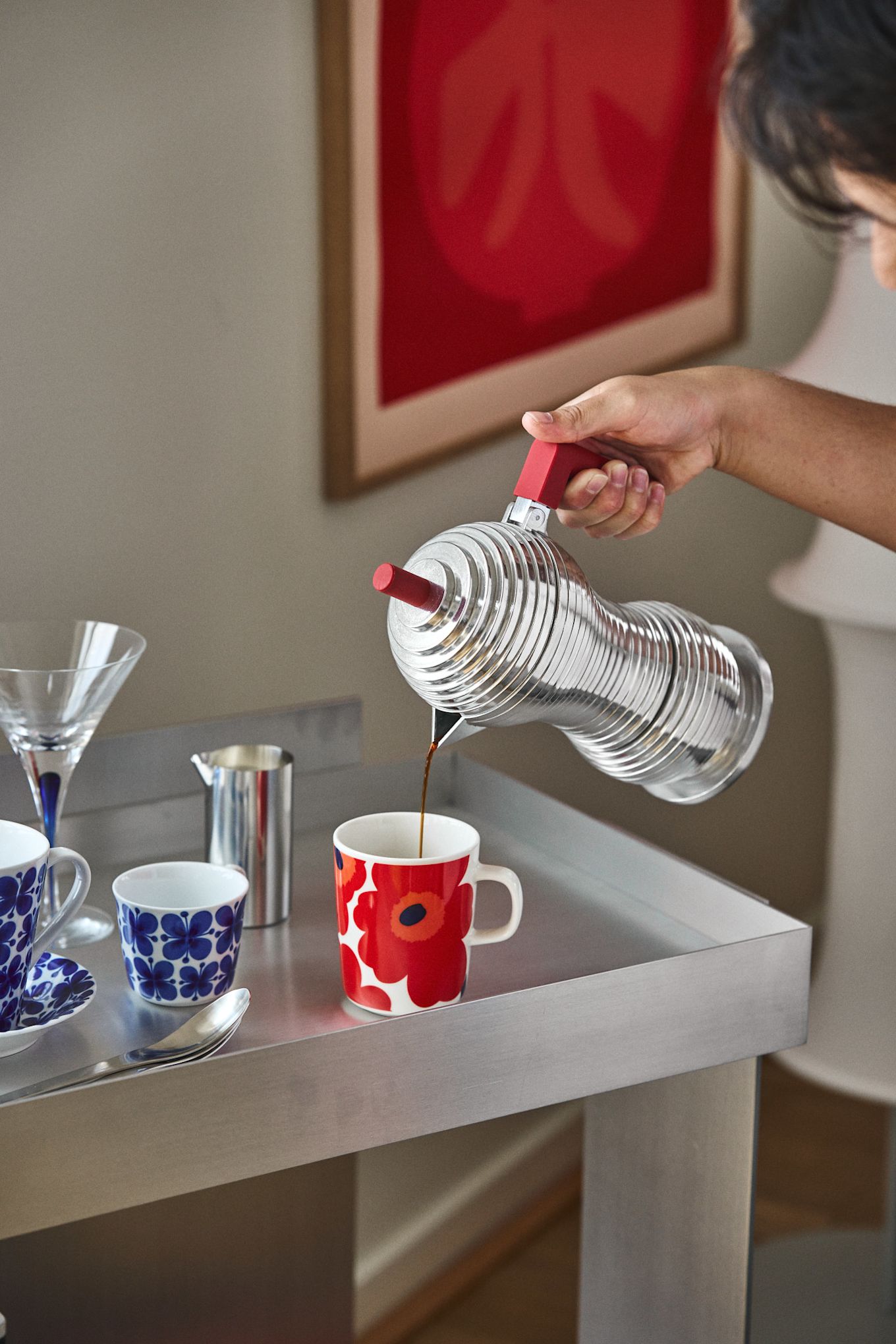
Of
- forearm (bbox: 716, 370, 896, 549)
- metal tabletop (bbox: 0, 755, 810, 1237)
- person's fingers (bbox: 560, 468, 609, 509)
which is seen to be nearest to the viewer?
metal tabletop (bbox: 0, 755, 810, 1237)

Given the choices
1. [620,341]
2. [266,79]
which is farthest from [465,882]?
[620,341]

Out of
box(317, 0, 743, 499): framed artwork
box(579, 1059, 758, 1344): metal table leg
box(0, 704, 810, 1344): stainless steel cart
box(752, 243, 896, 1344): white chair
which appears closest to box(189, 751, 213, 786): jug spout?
box(0, 704, 810, 1344): stainless steel cart

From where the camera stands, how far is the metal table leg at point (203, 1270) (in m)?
1.11

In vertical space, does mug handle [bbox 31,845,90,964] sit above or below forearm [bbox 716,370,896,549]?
below

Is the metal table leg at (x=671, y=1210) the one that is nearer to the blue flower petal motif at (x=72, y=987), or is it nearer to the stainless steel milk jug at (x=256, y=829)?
the stainless steel milk jug at (x=256, y=829)

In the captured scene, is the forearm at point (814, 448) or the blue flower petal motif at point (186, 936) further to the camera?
the forearm at point (814, 448)

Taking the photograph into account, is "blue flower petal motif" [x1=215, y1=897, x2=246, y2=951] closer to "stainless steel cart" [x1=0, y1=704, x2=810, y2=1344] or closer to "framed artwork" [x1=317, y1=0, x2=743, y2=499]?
"stainless steel cart" [x1=0, y1=704, x2=810, y2=1344]

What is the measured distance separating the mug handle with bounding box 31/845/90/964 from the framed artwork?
0.62 metres

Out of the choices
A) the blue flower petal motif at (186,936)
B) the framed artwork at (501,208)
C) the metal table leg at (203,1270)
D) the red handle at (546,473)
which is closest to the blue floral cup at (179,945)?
the blue flower petal motif at (186,936)

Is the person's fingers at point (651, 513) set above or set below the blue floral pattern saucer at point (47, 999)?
above

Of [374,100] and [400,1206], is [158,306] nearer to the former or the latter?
[374,100]

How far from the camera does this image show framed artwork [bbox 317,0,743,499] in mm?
1322

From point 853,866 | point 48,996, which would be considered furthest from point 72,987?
point 853,866

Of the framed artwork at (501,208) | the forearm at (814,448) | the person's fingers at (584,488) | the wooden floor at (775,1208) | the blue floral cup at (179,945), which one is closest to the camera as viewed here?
the blue floral cup at (179,945)
